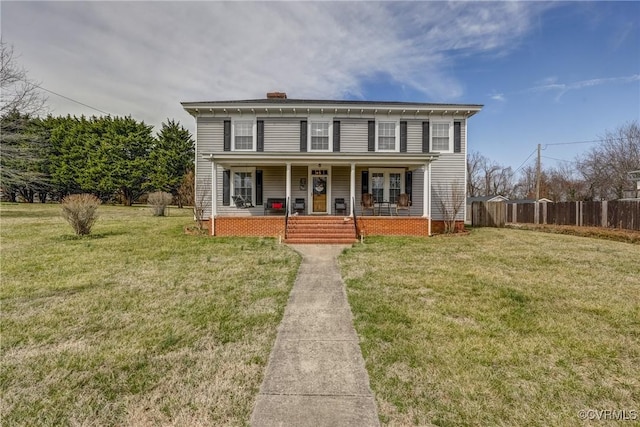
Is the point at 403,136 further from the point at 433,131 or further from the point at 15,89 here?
the point at 15,89

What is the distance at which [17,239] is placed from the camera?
1017 centimetres

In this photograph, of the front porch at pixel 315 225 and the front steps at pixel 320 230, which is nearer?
the front steps at pixel 320 230

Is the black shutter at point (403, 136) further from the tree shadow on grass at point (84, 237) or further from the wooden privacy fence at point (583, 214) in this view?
the tree shadow on grass at point (84, 237)

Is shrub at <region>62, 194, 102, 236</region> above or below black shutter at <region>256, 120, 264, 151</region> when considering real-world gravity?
below

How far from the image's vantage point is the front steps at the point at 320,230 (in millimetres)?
10492

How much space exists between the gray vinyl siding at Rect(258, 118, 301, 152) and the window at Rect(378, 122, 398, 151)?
392cm

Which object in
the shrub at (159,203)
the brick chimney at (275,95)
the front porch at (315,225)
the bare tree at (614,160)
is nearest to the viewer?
the front porch at (315,225)

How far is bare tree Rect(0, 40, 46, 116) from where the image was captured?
58.6 ft

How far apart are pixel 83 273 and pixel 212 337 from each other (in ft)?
15.2

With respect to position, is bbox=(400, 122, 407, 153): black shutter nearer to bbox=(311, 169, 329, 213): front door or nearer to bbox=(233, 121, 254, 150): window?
bbox=(311, 169, 329, 213): front door

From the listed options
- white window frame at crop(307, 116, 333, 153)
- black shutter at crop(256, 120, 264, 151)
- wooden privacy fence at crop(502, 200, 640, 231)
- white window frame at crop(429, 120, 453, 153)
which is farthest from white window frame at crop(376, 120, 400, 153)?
wooden privacy fence at crop(502, 200, 640, 231)

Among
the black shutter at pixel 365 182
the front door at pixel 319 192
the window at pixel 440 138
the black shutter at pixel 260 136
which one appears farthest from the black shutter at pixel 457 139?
the black shutter at pixel 260 136

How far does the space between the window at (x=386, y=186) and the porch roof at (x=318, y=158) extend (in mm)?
1907

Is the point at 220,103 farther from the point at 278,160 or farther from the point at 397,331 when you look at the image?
the point at 397,331
